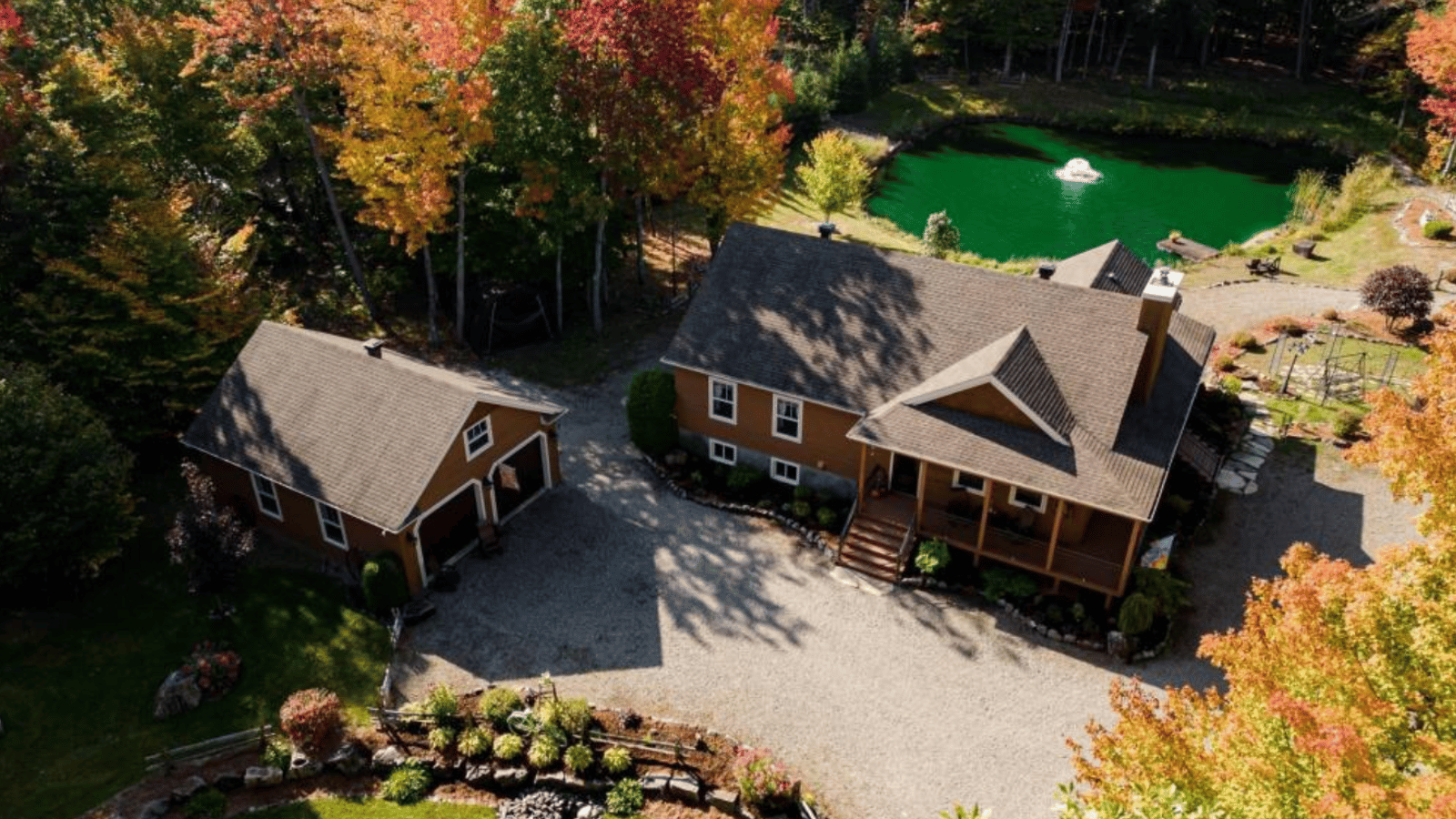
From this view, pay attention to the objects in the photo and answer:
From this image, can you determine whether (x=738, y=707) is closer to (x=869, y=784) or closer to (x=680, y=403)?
(x=869, y=784)

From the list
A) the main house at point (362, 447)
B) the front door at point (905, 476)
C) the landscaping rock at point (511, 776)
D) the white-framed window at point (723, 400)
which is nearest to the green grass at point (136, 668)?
the main house at point (362, 447)

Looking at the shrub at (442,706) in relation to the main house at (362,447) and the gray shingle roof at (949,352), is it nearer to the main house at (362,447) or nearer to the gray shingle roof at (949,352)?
the main house at (362,447)

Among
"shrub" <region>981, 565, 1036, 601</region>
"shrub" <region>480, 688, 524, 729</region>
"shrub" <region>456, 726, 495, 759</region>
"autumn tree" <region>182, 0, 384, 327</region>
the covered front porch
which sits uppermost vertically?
"autumn tree" <region>182, 0, 384, 327</region>

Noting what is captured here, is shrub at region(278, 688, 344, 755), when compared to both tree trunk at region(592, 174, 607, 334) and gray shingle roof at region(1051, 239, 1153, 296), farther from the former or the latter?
gray shingle roof at region(1051, 239, 1153, 296)

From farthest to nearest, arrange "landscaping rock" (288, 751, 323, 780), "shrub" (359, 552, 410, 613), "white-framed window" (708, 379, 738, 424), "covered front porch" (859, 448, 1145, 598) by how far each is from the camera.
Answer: "white-framed window" (708, 379, 738, 424)
"covered front porch" (859, 448, 1145, 598)
"shrub" (359, 552, 410, 613)
"landscaping rock" (288, 751, 323, 780)

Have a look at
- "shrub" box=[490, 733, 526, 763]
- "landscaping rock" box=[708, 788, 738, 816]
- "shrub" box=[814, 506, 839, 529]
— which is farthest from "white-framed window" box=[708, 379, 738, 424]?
"landscaping rock" box=[708, 788, 738, 816]

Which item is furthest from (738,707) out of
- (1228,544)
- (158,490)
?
(158,490)

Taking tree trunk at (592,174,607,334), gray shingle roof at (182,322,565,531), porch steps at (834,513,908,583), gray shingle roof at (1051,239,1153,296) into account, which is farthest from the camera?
tree trunk at (592,174,607,334)
